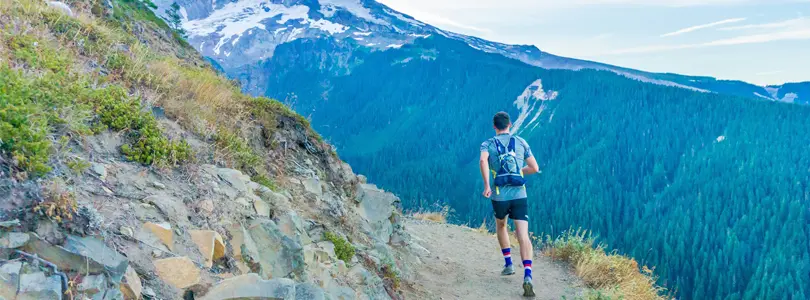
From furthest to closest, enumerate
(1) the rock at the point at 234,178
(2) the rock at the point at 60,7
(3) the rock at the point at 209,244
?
(2) the rock at the point at 60,7, (1) the rock at the point at 234,178, (3) the rock at the point at 209,244

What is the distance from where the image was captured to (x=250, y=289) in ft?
12.3

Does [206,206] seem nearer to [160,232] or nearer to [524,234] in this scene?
[160,232]

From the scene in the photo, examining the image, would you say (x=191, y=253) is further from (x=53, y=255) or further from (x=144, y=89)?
(x=144, y=89)

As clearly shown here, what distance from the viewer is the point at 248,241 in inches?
188

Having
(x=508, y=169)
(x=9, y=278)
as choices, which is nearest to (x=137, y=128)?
(x=9, y=278)

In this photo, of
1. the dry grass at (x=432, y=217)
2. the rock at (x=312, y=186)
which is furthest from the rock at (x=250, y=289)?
the dry grass at (x=432, y=217)

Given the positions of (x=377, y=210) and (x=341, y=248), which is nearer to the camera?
(x=341, y=248)

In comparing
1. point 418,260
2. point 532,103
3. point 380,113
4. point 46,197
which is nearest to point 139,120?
point 46,197

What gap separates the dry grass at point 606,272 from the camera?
8225 mm

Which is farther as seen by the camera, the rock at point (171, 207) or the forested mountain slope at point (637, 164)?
the forested mountain slope at point (637, 164)

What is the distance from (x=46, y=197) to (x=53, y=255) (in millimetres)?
427

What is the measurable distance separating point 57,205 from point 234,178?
2.41 meters

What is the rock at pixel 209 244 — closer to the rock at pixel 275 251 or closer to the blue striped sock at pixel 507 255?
the rock at pixel 275 251

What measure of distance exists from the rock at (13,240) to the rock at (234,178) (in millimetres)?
2535
